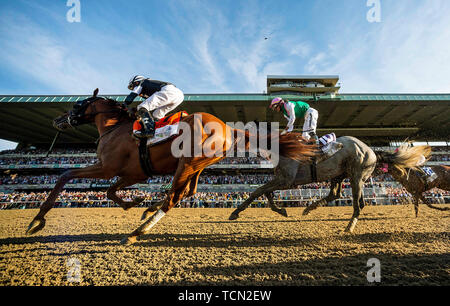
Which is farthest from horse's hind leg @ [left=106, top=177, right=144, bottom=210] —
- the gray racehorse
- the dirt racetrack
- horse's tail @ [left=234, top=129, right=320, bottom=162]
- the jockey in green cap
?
the jockey in green cap

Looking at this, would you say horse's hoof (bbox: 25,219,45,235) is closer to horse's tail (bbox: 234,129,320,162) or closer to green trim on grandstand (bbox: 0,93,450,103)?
horse's tail (bbox: 234,129,320,162)

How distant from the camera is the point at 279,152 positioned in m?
3.84

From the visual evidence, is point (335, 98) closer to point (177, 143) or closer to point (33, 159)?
Result: point (177, 143)

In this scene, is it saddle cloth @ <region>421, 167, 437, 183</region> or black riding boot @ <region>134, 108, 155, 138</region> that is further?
saddle cloth @ <region>421, 167, 437, 183</region>

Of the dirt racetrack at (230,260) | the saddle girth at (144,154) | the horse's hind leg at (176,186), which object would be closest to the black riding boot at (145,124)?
the saddle girth at (144,154)

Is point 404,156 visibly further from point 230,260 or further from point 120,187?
point 120,187

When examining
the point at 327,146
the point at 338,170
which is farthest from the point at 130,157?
the point at 338,170

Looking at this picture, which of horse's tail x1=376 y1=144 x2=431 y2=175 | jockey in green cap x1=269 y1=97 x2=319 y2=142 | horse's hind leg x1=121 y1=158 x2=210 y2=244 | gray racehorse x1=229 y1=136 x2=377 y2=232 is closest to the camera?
horse's hind leg x1=121 y1=158 x2=210 y2=244

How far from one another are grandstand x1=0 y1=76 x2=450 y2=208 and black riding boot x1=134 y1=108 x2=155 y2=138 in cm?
1356

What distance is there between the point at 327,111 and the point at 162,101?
24915 mm

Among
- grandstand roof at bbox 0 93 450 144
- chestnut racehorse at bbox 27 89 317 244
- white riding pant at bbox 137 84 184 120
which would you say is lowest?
chestnut racehorse at bbox 27 89 317 244

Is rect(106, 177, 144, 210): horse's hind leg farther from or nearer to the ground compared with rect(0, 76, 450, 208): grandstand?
nearer to the ground

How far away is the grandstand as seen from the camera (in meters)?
20.5

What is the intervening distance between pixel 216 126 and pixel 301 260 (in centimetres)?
205
